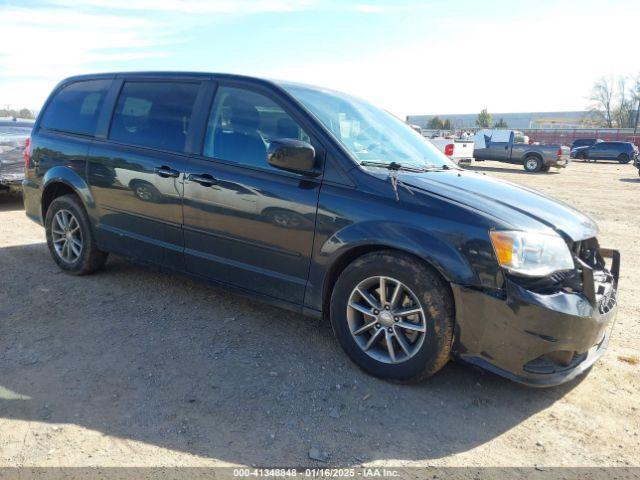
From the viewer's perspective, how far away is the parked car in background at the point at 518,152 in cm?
2383

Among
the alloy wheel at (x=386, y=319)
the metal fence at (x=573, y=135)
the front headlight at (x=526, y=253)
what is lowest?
the alloy wheel at (x=386, y=319)

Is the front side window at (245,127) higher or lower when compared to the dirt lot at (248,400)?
higher

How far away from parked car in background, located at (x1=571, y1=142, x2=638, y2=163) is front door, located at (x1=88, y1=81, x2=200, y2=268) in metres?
38.3

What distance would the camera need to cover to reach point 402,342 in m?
3.14

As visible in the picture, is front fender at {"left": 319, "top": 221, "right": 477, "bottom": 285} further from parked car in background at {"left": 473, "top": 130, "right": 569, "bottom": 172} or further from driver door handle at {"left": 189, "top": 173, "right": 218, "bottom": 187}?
parked car in background at {"left": 473, "top": 130, "right": 569, "bottom": 172}

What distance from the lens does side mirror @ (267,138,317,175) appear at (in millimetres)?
3250

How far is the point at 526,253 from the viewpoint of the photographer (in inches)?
111

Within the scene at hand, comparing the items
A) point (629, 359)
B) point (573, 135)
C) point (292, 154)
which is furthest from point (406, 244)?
A: point (573, 135)

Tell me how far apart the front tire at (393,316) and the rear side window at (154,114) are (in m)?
1.85

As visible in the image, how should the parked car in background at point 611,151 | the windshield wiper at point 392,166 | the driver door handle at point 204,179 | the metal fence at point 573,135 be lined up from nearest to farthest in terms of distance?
1. the windshield wiper at point 392,166
2. the driver door handle at point 204,179
3. the parked car in background at point 611,151
4. the metal fence at point 573,135

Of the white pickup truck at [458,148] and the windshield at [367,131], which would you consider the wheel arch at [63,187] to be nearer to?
the windshield at [367,131]

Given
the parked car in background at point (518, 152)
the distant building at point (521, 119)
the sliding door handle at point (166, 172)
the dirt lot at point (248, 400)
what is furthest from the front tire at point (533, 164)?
the distant building at point (521, 119)

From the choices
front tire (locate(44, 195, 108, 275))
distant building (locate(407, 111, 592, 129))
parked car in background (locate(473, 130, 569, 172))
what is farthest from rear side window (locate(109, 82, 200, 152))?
distant building (locate(407, 111, 592, 129))

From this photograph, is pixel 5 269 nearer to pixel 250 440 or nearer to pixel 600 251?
pixel 250 440
